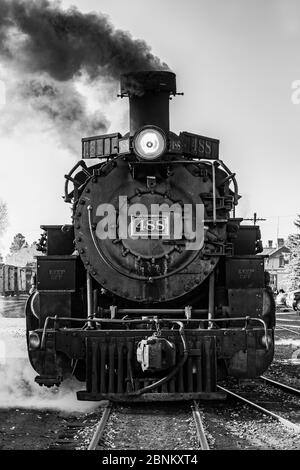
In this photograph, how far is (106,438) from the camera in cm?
615

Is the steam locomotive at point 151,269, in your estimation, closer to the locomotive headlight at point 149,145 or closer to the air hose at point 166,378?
the locomotive headlight at point 149,145

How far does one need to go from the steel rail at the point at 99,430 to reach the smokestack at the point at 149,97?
3501 millimetres

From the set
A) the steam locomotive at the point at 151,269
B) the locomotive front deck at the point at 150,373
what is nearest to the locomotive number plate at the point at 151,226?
the steam locomotive at the point at 151,269

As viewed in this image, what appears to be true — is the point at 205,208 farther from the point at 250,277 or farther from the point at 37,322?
the point at 37,322

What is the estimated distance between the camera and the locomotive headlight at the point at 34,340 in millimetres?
7750

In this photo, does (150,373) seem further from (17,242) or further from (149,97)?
(17,242)

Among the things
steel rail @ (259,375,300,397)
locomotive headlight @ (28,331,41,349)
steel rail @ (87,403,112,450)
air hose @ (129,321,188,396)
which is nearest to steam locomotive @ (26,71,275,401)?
locomotive headlight @ (28,331,41,349)

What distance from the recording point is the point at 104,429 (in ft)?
21.3

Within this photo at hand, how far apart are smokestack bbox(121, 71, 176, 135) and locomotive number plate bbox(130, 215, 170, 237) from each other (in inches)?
47.5

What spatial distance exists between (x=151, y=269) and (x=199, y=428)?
221 centimetres

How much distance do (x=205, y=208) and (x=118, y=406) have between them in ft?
8.69

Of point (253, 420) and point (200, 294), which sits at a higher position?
point (200, 294)

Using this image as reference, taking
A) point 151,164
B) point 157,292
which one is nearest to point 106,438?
point 157,292

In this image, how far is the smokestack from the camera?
27.6ft
